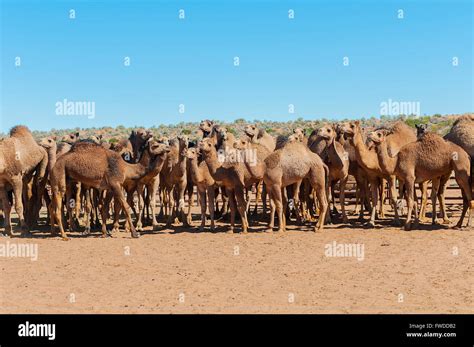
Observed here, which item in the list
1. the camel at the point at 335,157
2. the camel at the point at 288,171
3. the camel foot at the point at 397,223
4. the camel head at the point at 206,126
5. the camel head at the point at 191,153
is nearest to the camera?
the camel at the point at 288,171

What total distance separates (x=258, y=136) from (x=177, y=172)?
4.79 metres

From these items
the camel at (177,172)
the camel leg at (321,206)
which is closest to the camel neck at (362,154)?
the camel leg at (321,206)

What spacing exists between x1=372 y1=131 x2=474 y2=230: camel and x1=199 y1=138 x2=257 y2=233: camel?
3553 millimetres

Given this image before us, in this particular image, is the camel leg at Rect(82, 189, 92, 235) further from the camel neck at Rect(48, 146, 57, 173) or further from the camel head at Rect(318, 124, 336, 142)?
the camel head at Rect(318, 124, 336, 142)

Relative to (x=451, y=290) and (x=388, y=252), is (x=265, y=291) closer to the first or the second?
(x=451, y=290)

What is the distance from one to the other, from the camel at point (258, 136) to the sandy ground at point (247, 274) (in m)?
5.21

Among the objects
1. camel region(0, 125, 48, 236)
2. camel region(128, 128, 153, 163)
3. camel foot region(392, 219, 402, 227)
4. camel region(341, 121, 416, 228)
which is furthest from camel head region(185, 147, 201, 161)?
camel foot region(392, 219, 402, 227)

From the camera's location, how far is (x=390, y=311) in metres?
7.18

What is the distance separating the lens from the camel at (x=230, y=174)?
1426cm

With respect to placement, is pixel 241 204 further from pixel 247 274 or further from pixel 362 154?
pixel 247 274

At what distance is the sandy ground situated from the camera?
776 cm

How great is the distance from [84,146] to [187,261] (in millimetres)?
4997

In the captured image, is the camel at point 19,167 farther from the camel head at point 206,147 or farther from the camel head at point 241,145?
the camel head at point 241,145
